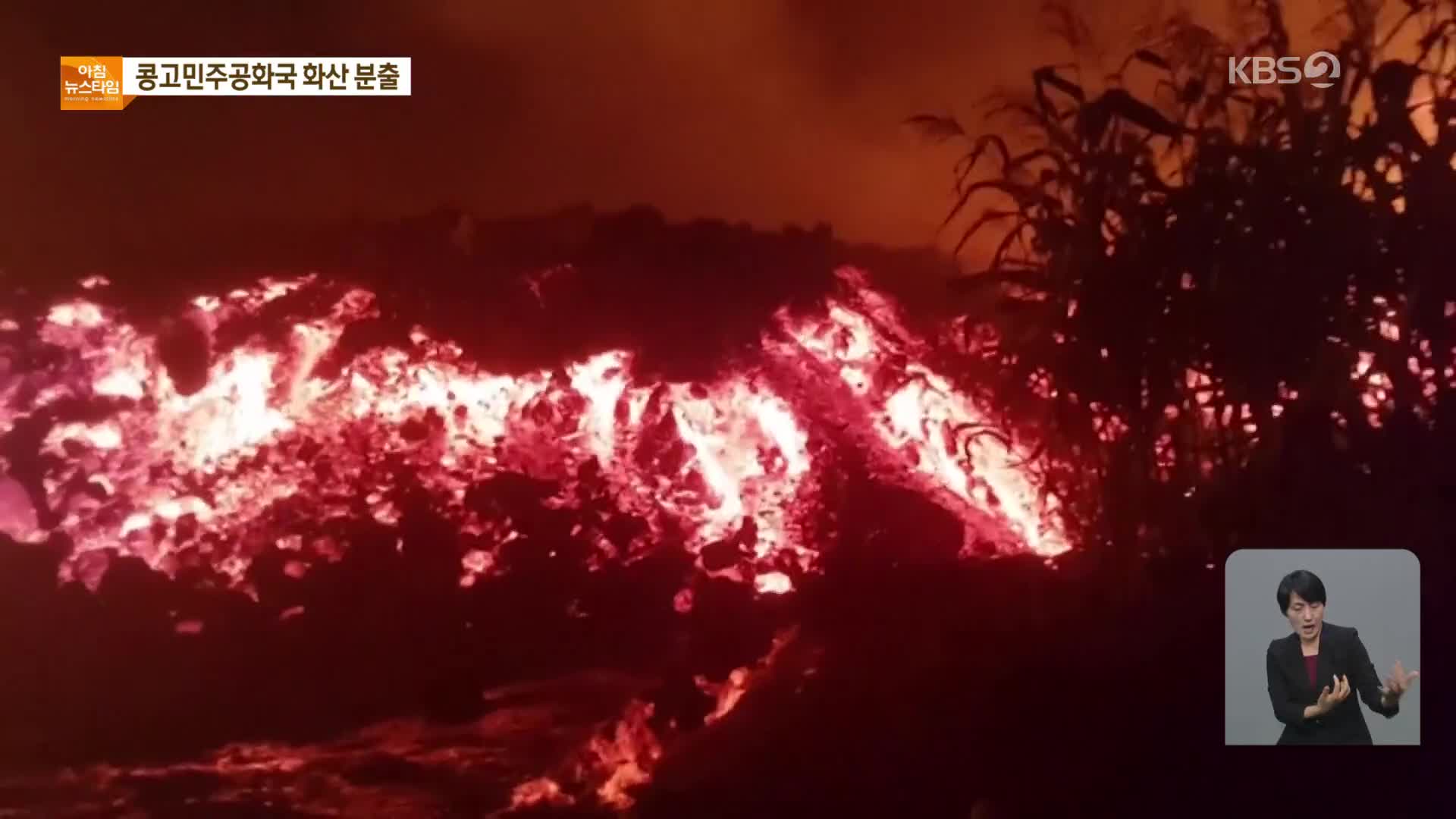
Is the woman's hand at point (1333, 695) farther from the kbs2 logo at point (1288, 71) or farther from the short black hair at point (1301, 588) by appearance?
the kbs2 logo at point (1288, 71)

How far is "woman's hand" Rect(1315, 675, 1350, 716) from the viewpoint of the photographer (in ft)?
4.71

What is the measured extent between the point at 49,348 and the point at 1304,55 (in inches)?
65.9

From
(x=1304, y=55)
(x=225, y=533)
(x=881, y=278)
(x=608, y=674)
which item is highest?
(x=1304, y=55)

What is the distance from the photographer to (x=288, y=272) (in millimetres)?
1423

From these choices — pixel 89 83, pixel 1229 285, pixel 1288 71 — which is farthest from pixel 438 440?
pixel 1288 71

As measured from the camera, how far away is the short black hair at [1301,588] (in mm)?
1428

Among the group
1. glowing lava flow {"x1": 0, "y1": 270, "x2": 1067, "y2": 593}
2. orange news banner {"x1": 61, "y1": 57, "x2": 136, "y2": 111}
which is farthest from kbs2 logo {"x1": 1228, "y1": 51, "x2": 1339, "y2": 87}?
orange news banner {"x1": 61, "y1": 57, "x2": 136, "y2": 111}

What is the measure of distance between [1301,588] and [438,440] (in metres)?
1.14

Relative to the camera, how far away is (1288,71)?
143cm

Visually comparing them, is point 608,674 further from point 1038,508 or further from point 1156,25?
point 1156,25

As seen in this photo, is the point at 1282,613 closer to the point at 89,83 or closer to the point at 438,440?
the point at 438,440

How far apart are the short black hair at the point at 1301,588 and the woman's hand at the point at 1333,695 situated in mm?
110

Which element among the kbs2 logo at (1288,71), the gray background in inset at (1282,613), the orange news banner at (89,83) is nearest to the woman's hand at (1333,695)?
the gray background in inset at (1282,613)

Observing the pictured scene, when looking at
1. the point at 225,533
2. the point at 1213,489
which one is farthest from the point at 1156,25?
the point at 225,533
